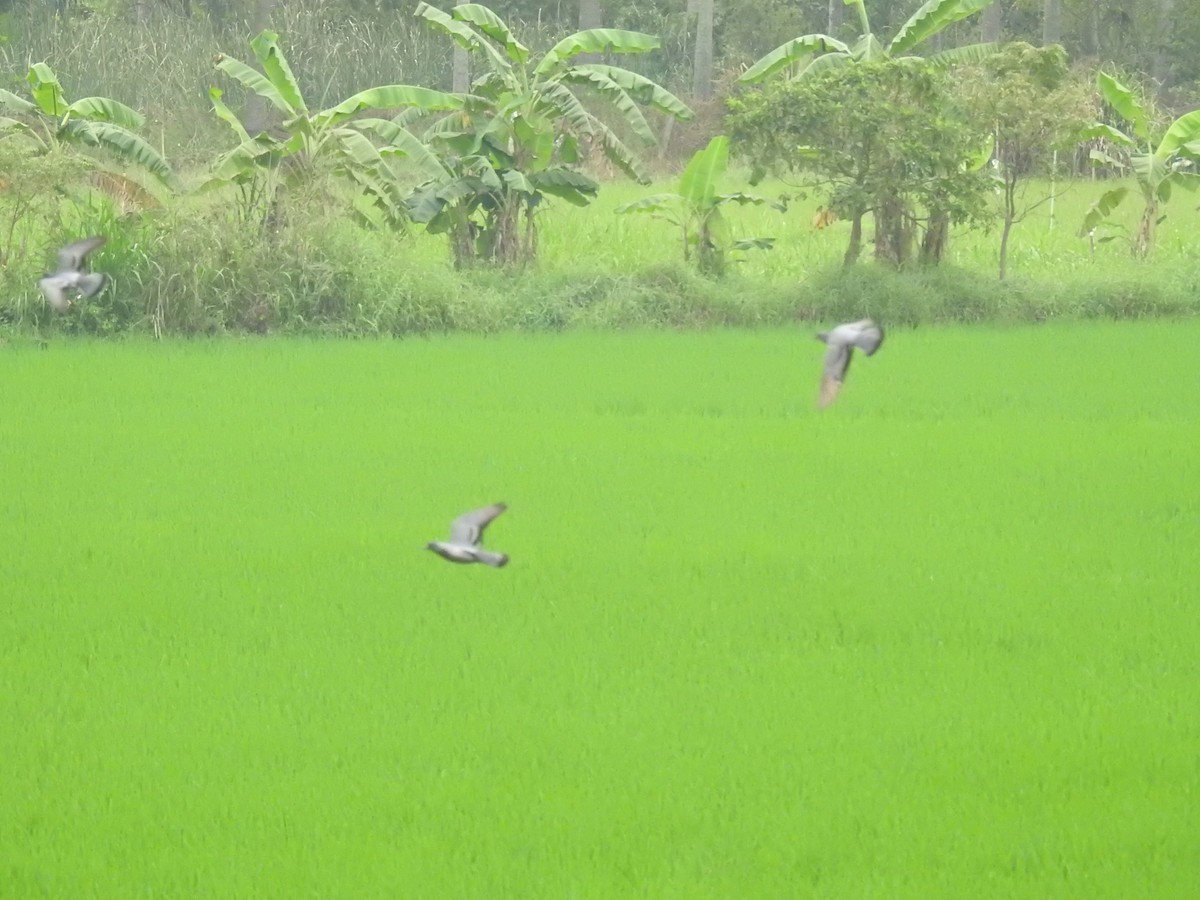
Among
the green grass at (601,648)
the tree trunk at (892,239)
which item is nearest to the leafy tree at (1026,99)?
the tree trunk at (892,239)

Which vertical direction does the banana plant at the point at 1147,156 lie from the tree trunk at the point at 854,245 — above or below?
above

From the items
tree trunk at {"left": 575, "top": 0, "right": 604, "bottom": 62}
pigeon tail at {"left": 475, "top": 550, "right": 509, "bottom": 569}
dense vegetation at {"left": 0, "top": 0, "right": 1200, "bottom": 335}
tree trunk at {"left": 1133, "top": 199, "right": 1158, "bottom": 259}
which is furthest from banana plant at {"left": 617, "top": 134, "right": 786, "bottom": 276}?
pigeon tail at {"left": 475, "top": 550, "right": 509, "bottom": 569}

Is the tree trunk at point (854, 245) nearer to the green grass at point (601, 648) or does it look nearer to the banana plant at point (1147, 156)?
the banana plant at point (1147, 156)

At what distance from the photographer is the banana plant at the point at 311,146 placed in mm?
14062

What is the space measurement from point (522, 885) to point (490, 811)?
16.9 inches

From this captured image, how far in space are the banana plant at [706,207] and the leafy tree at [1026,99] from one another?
6.02 ft

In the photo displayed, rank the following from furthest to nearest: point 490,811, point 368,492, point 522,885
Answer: point 368,492, point 490,811, point 522,885

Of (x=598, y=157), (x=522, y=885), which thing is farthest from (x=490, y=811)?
(x=598, y=157)

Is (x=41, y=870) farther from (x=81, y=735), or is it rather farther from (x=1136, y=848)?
(x=1136, y=848)

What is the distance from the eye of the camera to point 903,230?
15727 millimetres

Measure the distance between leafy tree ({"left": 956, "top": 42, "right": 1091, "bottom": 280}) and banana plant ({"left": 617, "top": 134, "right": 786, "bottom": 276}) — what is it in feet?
6.02

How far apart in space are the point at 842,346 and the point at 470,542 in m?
1.45

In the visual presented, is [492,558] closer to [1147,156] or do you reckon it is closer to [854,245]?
[854,245]

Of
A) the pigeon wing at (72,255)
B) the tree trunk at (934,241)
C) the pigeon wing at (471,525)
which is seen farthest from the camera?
the tree trunk at (934,241)
